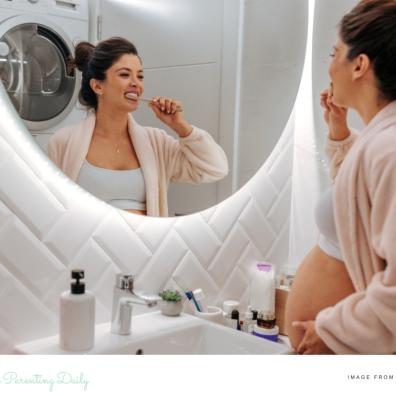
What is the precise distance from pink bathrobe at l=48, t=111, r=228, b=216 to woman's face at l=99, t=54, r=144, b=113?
0.03 meters

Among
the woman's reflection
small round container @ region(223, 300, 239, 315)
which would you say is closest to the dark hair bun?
the woman's reflection

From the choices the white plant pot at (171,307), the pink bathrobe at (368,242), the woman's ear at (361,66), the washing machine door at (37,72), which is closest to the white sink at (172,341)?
the white plant pot at (171,307)

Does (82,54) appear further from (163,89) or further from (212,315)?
(212,315)

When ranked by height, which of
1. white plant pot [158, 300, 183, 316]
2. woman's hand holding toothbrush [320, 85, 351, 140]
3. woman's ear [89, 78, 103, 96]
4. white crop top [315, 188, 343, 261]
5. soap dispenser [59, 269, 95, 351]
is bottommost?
white plant pot [158, 300, 183, 316]

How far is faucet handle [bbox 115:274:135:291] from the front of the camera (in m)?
0.99

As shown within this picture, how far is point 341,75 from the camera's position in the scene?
0.98 metres

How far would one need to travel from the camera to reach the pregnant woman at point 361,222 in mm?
839

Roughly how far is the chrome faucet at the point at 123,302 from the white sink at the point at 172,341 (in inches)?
0.7

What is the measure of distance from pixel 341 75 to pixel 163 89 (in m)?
0.34

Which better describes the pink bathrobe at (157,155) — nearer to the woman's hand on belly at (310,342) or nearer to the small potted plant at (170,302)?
the small potted plant at (170,302)

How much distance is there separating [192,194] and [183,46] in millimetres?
304

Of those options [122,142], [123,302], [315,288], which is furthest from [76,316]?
[315,288]

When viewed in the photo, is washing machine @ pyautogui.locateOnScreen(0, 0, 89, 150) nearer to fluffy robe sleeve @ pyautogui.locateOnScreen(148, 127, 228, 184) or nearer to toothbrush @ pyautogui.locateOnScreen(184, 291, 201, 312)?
fluffy robe sleeve @ pyautogui.locateOnScreen(148, 127, 228, 184)

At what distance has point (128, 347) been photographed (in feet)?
3.23
